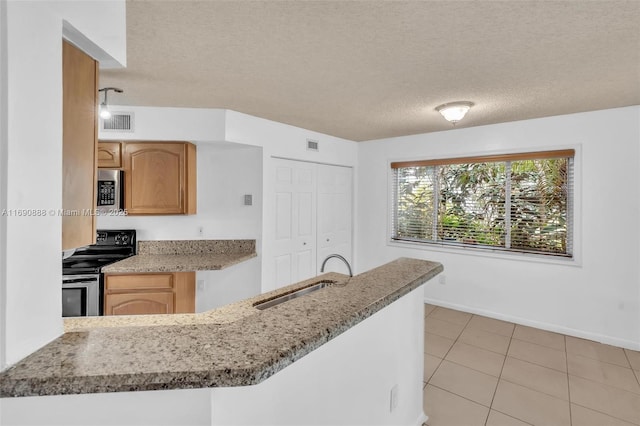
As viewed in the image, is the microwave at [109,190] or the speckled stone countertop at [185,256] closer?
the speckled stone countertop at [185,256]

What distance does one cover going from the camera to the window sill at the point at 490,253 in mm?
3393

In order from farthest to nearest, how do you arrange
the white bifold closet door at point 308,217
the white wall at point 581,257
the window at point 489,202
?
the white bifold closet door at point 308,217 < the window at point 489,202 < the white wall at point 581,257

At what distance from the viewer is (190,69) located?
222 centimetres

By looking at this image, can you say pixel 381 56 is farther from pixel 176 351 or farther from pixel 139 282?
pixel 139 282

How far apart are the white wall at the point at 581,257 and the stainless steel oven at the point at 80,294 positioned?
3.87 meters

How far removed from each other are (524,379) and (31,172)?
3278mm

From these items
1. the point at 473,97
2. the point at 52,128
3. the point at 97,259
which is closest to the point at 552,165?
the point at 473,97

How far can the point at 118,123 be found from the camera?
3.12 meters

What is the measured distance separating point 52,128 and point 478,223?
13.6 feet

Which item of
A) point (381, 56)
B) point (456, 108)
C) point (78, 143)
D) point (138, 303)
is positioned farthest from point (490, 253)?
point (78, 143)

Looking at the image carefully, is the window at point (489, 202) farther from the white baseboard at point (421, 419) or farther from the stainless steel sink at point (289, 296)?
the stainless steel sink at point (289, 296)

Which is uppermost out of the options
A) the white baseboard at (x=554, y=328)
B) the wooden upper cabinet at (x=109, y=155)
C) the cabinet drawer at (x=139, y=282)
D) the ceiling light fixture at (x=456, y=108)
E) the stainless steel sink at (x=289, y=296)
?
the ceiling light fixture at (x=456, y=108)

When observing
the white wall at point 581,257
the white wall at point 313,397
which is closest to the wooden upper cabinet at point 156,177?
the white wall at point 313,397

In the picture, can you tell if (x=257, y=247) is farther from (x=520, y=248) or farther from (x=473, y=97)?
(x=520, y=248)
